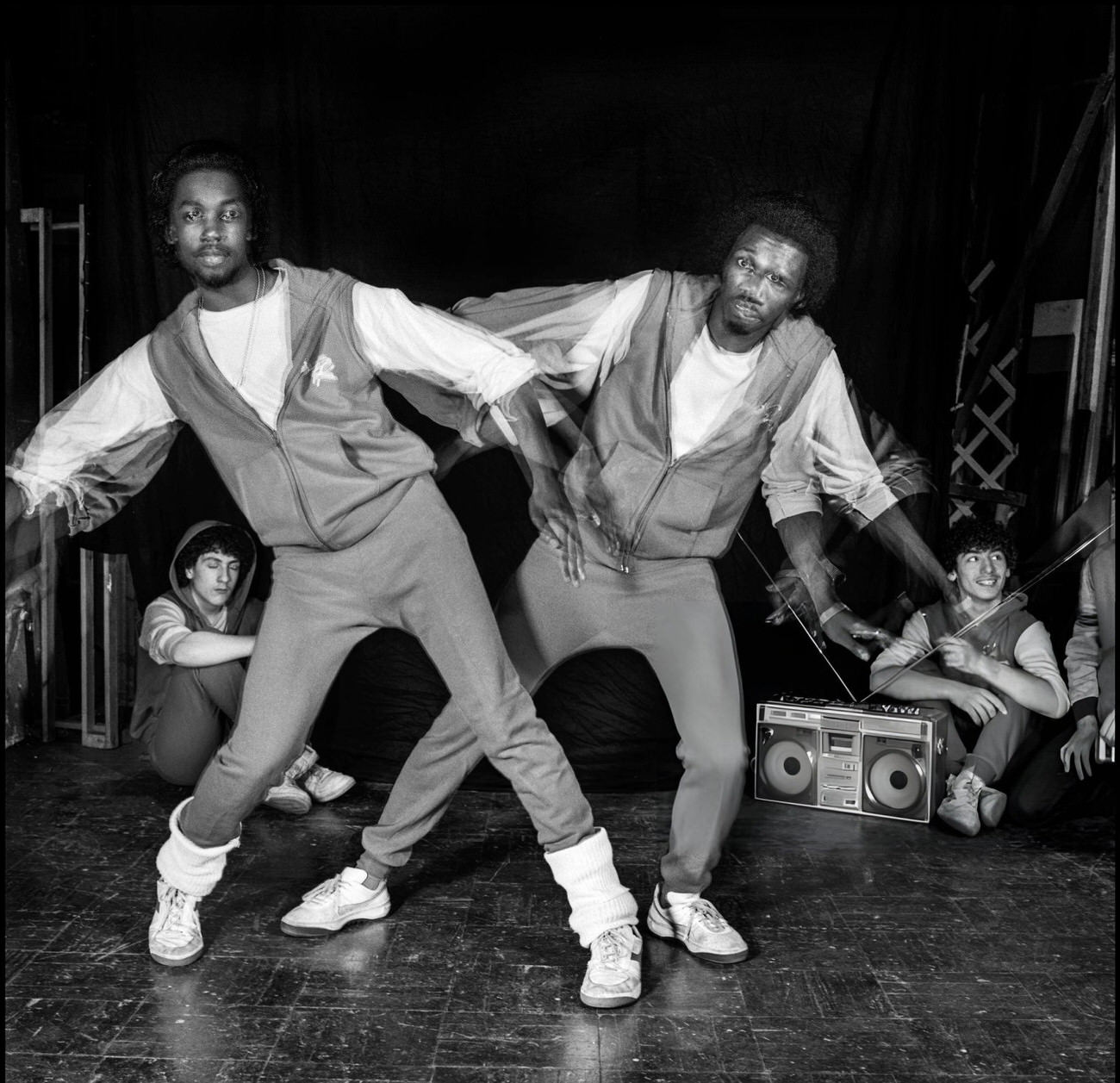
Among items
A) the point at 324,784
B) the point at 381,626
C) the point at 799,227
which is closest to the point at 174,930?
the point at 381,626

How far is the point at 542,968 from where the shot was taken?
2.72 metres

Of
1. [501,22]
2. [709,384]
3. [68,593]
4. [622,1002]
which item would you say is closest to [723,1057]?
[622,1002]

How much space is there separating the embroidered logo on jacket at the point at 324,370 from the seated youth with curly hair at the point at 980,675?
1910 mm

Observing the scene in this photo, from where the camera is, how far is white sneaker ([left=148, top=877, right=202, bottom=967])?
8.83 ft

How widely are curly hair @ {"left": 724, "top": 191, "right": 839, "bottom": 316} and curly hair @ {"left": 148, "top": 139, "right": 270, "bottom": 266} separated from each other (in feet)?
3.52

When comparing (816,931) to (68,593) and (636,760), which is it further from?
(68,593)

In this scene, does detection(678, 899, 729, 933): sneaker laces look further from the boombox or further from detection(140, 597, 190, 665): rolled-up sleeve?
detection(140, 597, 190, 665): rolled-up sleeve

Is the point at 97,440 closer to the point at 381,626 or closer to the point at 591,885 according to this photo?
the point at 381,626

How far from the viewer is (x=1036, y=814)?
12.5 feet

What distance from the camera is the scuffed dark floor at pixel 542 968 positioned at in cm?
230

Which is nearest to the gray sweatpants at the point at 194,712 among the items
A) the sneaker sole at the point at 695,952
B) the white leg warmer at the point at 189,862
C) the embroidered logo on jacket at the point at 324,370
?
the white leg warmer at the point at 189,862

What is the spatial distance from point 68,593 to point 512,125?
291 cm

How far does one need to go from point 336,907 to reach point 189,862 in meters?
0.40

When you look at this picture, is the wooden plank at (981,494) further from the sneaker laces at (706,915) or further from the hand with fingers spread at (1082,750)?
the sneaker laces at (706,915)
